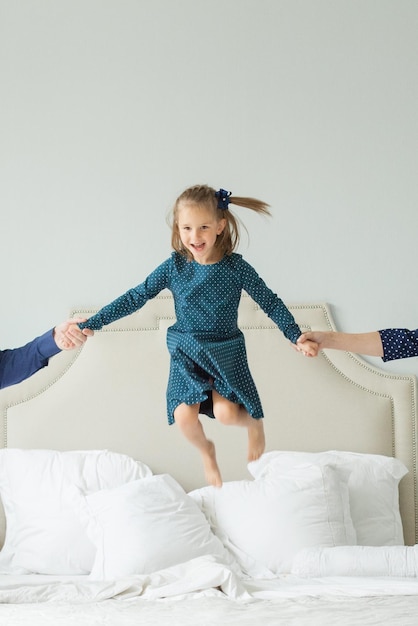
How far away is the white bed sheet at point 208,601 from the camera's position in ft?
7.44

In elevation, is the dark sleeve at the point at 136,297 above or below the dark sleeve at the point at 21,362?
above

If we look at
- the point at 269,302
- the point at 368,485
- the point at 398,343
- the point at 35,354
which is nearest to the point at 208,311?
the point at 269,302

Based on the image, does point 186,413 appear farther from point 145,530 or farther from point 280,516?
point 280,516

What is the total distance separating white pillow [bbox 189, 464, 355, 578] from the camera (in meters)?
2.99

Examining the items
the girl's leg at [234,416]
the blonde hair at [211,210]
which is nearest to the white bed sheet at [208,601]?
the girl's leg at [234,416]

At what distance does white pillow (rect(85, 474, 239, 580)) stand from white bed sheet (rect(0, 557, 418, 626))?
19 centimetres

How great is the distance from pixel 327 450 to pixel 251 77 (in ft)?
5.06

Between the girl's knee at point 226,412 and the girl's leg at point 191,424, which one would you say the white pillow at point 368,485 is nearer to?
the girl's leg at point 191,424

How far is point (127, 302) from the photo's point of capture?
198 centimetres

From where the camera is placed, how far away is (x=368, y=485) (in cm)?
319

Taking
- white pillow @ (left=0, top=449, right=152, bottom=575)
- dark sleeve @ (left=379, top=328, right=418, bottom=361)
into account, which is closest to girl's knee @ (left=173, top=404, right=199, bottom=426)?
dark sleeve @ (left=379, top=328, right=418, bottom=361)

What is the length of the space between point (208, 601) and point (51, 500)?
3.05 ft

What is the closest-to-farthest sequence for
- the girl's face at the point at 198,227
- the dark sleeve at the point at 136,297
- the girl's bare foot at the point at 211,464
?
the girl's face at the point at 198,227 → the dark sleeve at the point at 136,297 → the girl's bare foot at the point at 211,464

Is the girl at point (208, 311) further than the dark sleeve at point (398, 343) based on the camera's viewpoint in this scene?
No
